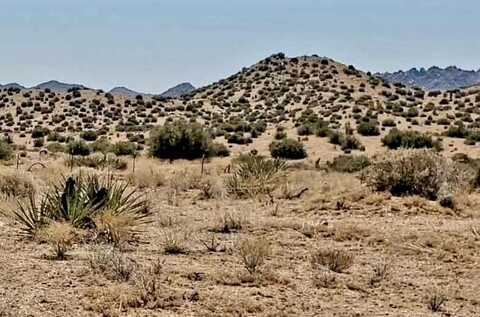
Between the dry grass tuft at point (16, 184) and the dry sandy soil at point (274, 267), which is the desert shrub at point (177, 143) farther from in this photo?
the dry sandy soil at point (274, 267)

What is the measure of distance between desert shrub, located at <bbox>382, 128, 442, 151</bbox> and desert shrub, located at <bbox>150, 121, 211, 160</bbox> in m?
13.0

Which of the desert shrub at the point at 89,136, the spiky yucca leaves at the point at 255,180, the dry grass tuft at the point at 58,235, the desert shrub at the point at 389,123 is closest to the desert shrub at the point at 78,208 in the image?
the dry grass tuft at the point at 58,235

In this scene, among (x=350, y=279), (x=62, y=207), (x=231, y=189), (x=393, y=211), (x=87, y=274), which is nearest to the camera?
(x=87, y=274)

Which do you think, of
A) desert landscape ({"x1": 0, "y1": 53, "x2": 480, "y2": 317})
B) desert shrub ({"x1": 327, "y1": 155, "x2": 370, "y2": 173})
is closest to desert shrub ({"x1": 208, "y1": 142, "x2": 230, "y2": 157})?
desert landscape ({"x1": 0, "y1": 53, "x2": 480, "y2": 317})

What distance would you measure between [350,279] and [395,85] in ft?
279

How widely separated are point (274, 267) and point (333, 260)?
1029 millimetres

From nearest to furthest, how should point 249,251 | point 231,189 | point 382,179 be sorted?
point 249,251, point 382,179, point 231,189

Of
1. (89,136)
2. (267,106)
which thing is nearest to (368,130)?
(89,136)

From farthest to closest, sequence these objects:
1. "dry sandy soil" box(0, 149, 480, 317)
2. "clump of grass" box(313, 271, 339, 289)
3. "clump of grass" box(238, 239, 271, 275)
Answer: "clump of grass" box(238, 239, 271, 275)
"clump of grass" box(313, 271, 339, 289)
"dry sandy soil" box(0, 149, 480, 317)

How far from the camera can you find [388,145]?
159ft

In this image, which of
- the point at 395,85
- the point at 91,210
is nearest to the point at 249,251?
the point at 91,210

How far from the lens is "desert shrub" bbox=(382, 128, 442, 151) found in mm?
45044

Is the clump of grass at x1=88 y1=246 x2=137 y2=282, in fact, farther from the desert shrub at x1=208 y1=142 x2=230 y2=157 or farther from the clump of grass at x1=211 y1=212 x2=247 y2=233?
the desert shrub at x1=208 y1=142 x2=230 y2=157

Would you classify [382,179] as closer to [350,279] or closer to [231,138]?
[350,279]
